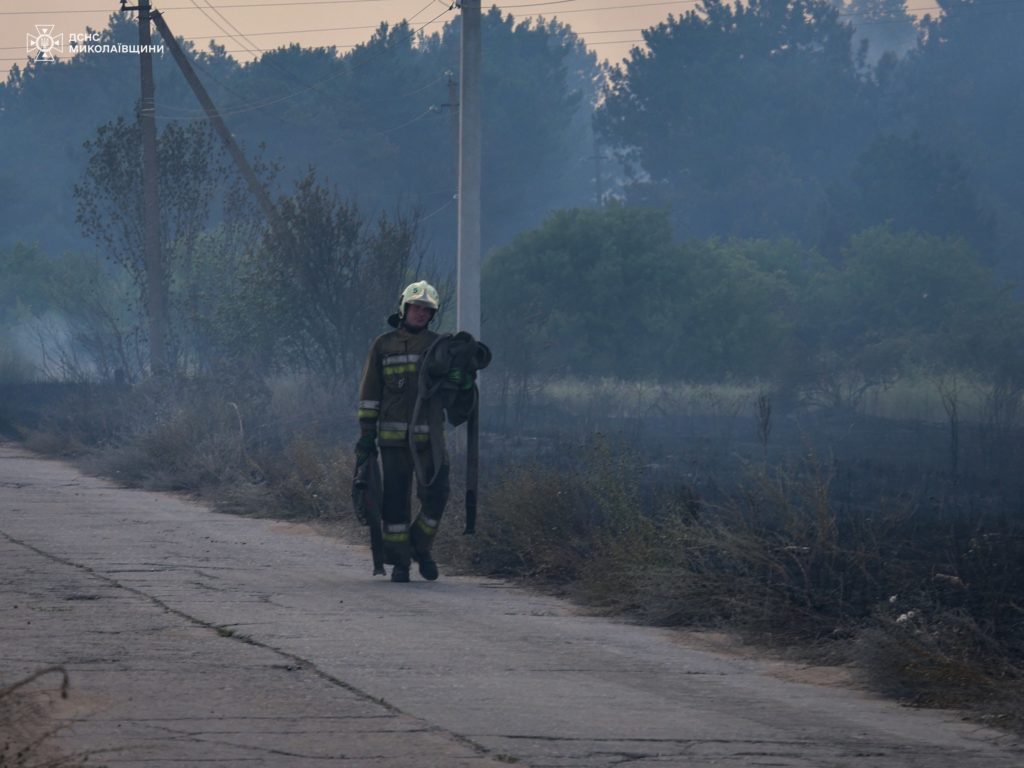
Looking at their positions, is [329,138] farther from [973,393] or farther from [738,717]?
[738,717]

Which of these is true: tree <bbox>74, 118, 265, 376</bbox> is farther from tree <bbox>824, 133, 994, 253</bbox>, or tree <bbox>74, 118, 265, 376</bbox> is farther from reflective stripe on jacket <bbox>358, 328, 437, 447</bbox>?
tree <bbox>824, 133, 994, 253</bbox>

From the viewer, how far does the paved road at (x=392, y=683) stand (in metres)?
6.26

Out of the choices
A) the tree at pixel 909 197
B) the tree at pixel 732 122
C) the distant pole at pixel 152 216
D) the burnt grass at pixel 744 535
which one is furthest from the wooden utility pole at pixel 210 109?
the tree at pixel 732 122

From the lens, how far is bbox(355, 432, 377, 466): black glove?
37.6ft

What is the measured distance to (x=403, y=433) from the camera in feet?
37.4

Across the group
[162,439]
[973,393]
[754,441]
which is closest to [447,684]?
[162,439]

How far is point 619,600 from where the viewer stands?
34.8 feet

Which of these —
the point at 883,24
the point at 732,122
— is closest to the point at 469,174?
the point at 732,122

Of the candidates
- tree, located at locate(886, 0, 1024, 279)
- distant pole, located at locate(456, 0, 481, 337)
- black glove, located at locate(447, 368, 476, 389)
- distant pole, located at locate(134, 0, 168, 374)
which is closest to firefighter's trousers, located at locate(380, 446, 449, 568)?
black glove, located at locate(447, 368, 476, 389)

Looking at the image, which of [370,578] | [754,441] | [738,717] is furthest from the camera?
[754,441]

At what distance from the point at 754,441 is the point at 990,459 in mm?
5854

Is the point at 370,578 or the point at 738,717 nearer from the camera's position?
the point at 738,717

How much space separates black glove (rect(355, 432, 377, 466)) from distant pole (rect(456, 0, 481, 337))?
17.8ft

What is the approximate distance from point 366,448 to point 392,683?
4079 mm
